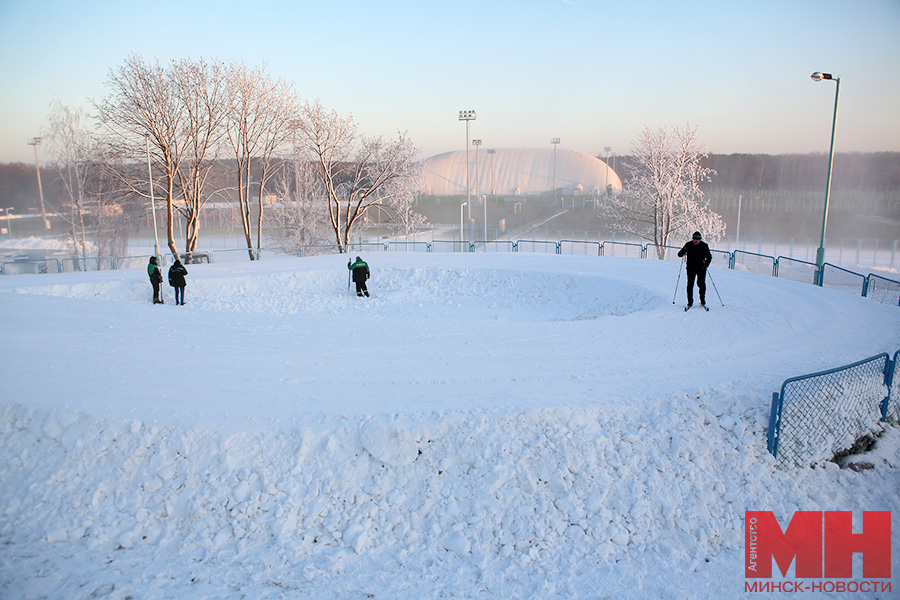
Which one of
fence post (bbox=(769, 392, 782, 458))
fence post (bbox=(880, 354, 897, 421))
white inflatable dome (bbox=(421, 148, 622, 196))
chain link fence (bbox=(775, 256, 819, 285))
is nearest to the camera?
fence post (bbox=(769, 392, 782, 458))

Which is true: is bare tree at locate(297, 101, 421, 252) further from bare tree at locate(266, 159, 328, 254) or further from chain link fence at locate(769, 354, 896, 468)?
chain link fence at locate(769, 354, 896, 468)

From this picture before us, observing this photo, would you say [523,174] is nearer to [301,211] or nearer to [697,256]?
[301,211]

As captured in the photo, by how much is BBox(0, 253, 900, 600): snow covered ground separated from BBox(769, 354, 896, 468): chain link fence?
252 mm

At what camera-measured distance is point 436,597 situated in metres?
4.79

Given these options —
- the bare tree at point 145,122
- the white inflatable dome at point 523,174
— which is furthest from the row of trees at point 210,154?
the white inflatable dome at point 523,174

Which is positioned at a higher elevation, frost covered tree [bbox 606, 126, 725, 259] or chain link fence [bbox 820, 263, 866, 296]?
frost covered tree [bbox 606, 126, 725, 259]

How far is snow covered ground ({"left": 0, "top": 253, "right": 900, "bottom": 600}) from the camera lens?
509 centimetres

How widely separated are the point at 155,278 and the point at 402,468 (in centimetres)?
1330

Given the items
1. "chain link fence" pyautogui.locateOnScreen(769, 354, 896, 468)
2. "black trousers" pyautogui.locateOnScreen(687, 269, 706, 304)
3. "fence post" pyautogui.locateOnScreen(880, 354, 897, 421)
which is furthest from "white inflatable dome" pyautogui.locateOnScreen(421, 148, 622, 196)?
"chain link fence" pyautogui.locateOnScreen(769, 354, 896, 468)

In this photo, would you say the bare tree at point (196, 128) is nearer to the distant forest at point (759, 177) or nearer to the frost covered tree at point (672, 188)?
the distant forest at point (759, 177)

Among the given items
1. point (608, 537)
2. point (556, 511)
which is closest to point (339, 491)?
point (556, 511)

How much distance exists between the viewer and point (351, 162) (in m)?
33.0

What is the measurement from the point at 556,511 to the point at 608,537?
1.98 feet

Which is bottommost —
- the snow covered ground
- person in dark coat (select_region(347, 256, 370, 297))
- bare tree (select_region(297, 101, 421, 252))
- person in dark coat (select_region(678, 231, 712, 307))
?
the snow covered ground
